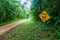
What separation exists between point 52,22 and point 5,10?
41.0 feet

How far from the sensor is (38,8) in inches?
692

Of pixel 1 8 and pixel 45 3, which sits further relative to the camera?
pixel 1 8

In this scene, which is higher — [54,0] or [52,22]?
[54,0]

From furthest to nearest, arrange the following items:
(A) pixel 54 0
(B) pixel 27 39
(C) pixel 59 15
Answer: (A) pixel 54 0 < (C) pixel 59 15 < (B) pixel 27 39

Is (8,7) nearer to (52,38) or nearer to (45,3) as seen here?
(45,3)

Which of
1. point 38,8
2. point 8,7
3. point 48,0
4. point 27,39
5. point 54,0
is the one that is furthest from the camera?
point 8,7

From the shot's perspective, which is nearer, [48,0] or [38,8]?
[48,0]

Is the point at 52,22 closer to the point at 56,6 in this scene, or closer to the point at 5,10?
the point at 56,6

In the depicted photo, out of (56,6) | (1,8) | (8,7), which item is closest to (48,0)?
(56,6)

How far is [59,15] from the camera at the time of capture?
40.4 ft

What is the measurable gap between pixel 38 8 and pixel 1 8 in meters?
7.43

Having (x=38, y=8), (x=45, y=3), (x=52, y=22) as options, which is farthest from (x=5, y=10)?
(x=52, y=22)

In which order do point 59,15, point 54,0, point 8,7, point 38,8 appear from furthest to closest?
point 8,7
point 38,8
point 54,0
point 59,15

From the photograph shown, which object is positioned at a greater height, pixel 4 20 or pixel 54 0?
pixel 54 0
